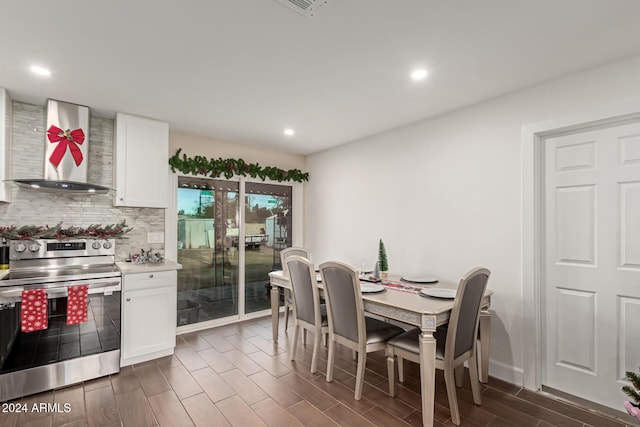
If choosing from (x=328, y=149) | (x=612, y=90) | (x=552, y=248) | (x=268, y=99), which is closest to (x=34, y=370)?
(x=268, y=99)

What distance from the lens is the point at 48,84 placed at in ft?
8.54

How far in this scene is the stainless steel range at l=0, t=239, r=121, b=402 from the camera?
2373 millimetres

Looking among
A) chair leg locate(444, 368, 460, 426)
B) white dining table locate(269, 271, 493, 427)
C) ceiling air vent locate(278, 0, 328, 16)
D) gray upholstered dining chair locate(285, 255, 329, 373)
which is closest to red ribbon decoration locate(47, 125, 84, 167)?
gray upholstered dining chair locate(285, 255, 329, 373)

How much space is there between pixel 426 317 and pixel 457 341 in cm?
33

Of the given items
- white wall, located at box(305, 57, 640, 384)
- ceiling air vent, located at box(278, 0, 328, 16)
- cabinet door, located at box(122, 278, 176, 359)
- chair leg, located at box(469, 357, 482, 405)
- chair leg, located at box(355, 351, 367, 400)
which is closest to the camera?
ceiling air vent, located at box(278, 0, 328, 16)

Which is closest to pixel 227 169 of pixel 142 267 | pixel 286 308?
pixel 142 267

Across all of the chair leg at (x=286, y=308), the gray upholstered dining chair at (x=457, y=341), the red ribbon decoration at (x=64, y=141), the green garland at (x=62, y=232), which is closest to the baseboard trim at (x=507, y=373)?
the gray upholstered dining chair at (x=457, y=341)

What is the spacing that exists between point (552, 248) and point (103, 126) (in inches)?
178

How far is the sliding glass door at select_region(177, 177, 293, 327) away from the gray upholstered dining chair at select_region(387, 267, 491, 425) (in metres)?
2.65

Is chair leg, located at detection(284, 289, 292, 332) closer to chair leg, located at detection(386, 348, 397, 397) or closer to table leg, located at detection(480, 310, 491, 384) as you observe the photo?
chair leg, located at detection(386, 348, 397, 397)

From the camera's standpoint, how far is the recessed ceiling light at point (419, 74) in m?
2.38

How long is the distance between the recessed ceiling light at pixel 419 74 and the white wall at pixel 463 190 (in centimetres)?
87

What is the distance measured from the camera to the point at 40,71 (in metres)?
2.39

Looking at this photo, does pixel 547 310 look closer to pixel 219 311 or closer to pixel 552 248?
pixel 552 248
